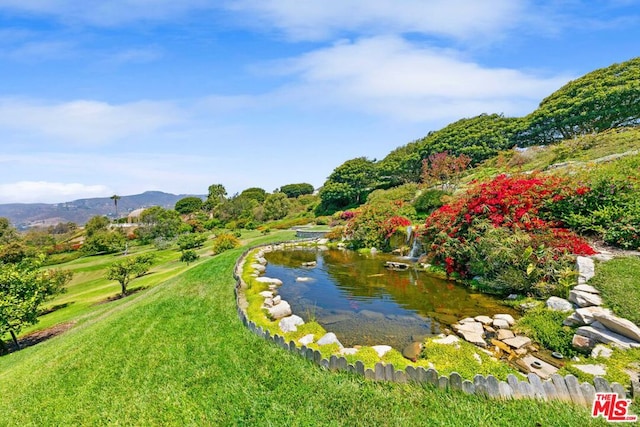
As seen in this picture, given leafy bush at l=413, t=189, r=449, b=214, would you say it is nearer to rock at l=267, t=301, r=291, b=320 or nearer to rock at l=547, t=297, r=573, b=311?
rock at l=547, t=297, r=573, b=311

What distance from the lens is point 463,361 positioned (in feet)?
15.8

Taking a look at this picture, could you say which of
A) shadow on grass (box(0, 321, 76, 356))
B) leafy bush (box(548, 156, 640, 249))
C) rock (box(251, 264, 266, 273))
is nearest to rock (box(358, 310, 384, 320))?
rock (box(251, 264, 266, 273))

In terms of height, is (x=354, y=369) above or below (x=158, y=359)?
above

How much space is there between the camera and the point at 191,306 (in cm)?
866

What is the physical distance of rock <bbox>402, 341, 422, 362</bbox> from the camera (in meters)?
5.39

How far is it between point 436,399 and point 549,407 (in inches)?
50.0

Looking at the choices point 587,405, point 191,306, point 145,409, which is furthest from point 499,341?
point 191,306

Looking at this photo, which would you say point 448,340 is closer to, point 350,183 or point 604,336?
point 604,336

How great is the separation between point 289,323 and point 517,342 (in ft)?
15.6

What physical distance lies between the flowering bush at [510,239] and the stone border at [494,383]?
14.5 feet

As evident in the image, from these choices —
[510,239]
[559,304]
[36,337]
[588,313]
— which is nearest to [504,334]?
[588,313]

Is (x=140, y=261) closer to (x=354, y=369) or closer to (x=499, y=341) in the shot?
(x=354, y=369)

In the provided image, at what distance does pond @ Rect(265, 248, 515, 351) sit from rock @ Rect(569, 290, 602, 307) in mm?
1494

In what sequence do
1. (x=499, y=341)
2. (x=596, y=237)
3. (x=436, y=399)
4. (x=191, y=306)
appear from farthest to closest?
(x=191, y=306) < (x=596, y=237) < (x=499, y=341) < (x=436, y=399)
